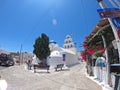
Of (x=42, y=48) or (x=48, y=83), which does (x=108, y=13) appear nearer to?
(x=48, y=83)

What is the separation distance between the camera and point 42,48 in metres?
39.1

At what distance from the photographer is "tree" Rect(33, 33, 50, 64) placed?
38781 mm

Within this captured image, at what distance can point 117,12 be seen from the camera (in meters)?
7.20

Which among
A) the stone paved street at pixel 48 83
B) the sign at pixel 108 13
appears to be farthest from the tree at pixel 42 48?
the sign at pixel 108 13

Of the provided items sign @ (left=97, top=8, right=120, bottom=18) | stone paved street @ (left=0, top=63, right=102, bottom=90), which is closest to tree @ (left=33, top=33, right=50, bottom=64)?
stone paved street @ (left=0, top=63, right=102, bottom=90)

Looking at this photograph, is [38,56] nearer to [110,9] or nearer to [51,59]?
[51,59]

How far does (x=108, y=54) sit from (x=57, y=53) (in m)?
27.8

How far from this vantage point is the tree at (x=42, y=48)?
38781 mm

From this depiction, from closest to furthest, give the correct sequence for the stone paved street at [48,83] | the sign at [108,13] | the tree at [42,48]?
the sign at [108,13], the stone paved street at [48,83], the tree at [42,48]

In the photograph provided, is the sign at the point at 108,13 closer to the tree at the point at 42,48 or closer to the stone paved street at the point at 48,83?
the stone paved street at the point at 48,83

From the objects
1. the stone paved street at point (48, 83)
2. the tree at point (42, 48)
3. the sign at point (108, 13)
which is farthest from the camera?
the tree at point (42, 48)

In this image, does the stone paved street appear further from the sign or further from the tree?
the tree

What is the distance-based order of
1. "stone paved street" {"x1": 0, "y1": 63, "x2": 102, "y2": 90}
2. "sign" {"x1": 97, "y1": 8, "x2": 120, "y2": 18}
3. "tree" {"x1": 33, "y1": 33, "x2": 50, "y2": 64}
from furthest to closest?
1. "tree" {"x1": 33, "y1": 33, "x2": 50, "y2": 64}
2. "stone paved street" {"x1": 0, "y1": 63, "x2": 102, "y2": 90}
3. "sign" {"x1": 97, "y1": 8, "x2": 120, "y2": 18}

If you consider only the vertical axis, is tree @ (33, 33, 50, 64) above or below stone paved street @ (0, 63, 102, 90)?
above
